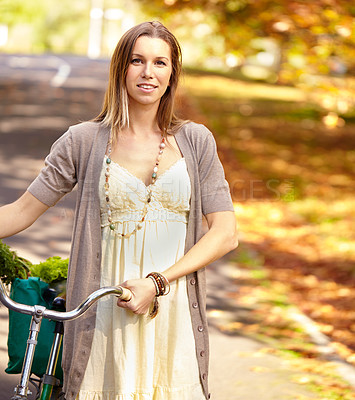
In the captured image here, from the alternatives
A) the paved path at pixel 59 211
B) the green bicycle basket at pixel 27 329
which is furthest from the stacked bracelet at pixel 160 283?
the paved path at pixel 59 211

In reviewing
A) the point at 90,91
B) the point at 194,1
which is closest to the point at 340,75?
the point at 194,1

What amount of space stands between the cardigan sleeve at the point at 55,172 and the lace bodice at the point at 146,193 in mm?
125

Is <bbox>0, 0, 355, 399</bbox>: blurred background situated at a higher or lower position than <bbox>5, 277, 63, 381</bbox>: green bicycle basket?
higher

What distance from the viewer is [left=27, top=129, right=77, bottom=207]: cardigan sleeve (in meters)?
2.55

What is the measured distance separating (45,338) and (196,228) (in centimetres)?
72

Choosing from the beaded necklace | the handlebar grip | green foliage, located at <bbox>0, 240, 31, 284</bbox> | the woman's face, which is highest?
the woman's face

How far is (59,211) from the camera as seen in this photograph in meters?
10.1

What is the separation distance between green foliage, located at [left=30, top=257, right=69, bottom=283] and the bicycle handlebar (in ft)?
1.77

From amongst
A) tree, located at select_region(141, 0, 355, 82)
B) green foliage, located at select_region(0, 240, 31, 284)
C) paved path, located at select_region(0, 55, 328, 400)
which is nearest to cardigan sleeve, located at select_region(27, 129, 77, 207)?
green foliage, located at select_region(0, 240, 31, 284)

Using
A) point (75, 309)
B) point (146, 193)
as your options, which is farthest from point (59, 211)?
point (75, 309)

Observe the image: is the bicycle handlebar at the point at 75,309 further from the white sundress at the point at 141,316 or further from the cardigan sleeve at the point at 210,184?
the cardigan sleeve at the point at 210,184

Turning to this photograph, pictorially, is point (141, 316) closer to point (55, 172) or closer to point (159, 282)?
point (159, 282)

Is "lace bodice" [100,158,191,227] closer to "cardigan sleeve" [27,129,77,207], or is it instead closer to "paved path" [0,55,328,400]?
"cardigan sleeve" [27,129,77,207]

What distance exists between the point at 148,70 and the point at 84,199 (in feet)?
1.59
